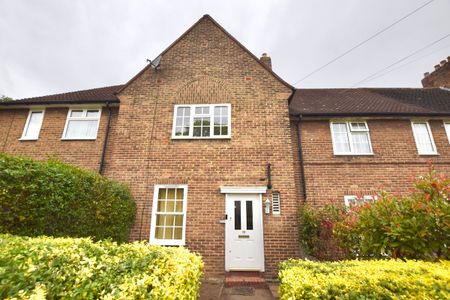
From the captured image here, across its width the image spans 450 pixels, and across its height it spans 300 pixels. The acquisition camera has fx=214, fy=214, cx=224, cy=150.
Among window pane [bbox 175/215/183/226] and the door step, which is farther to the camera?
window pane [bbox 175/215/183/226]

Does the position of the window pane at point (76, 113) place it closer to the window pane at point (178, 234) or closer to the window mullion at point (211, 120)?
the window mullion at point (211, 120)

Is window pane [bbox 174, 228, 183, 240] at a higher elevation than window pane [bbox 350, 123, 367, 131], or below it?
below

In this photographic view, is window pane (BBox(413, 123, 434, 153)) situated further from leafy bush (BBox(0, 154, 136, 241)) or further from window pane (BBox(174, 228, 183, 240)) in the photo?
leafy bush (BBox(0, 154, 136, 241))

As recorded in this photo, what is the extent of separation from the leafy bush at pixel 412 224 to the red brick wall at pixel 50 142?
9.20 m

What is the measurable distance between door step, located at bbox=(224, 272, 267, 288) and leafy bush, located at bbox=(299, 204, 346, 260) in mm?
1762

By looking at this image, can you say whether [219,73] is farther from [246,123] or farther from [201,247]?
A: [201,247]

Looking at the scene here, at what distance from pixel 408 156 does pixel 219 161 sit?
7.82 metres

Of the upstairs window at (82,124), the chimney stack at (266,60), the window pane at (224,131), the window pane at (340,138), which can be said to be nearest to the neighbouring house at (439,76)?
the window pane at (340,138)

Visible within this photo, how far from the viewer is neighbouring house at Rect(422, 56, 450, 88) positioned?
13.7 m

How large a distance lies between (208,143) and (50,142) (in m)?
6.88

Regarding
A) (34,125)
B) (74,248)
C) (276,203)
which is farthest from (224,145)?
(34,125)

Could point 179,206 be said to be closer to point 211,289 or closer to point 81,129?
point 211,289

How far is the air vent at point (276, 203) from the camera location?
7.43 meters

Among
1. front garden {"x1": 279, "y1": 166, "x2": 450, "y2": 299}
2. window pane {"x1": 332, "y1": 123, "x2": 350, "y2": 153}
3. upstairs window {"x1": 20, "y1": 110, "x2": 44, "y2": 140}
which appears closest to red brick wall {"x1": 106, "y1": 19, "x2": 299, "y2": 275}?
window pane {"x1": 332, "y1": 123, "x2": 350, "y2": 153}
